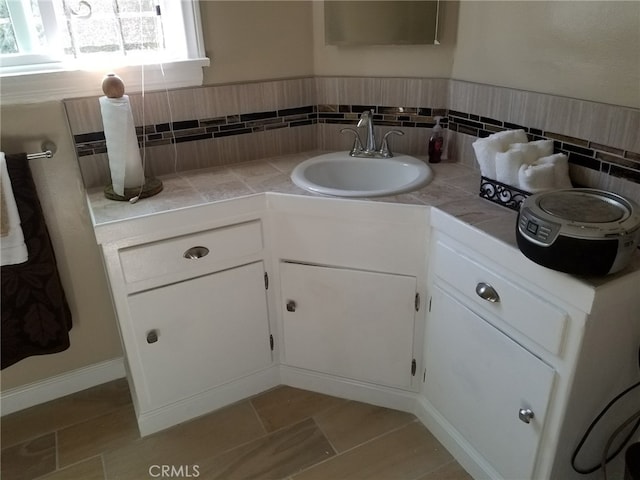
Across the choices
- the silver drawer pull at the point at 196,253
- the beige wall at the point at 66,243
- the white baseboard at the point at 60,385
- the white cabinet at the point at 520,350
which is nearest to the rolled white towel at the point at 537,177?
the white cabinet at the point at 520,350

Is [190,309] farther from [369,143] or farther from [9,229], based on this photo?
[369,143]

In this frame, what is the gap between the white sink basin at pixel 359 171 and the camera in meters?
1.82

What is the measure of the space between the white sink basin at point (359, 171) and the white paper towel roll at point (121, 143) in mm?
539

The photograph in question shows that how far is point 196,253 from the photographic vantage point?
1.57 metres

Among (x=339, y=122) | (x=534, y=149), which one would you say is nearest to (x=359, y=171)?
(x=339, y=122)

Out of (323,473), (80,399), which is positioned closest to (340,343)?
(323,473)

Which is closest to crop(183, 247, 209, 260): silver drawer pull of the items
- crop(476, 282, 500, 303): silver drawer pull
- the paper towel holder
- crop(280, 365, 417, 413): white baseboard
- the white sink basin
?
the paper towel holder

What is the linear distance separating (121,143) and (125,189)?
152mm

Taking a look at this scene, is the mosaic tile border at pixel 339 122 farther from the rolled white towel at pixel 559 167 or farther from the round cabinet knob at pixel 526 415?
the round cabinet knob at pixel 526 415

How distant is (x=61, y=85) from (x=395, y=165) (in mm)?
1169

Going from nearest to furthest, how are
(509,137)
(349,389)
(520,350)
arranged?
(520,350), (509,137), (349,389)

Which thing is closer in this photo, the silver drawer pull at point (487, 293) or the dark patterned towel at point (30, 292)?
the silver drawer pull at point (487, 293)

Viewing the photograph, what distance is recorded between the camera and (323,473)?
1588 millimetres

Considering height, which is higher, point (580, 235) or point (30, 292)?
point (580, 235)
